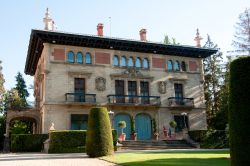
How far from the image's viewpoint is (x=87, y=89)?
32.0m

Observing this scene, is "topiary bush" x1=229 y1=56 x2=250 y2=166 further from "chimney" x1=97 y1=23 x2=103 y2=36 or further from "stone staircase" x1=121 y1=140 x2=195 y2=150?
"chimney" x1=97 y1=23 x2=103 y2=36

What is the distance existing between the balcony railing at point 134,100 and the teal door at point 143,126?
148 cm

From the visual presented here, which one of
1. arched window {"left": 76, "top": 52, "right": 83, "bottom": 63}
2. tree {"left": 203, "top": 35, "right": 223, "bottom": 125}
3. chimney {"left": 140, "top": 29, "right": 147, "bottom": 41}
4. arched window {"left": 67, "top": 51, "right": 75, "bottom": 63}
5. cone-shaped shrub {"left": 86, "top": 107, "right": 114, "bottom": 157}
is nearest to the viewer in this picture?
cone-shaped shrub {"left": 86, "top": 107, "right": 114, "bottom": 157}

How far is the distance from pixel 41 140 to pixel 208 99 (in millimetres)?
25498

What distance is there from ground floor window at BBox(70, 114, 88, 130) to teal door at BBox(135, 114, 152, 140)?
5512 millimetres

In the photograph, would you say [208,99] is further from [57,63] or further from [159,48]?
[57,63]

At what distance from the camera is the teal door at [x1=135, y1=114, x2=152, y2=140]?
33750mm

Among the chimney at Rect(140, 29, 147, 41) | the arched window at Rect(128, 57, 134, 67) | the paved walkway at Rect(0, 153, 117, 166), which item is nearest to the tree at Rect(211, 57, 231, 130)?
the chimney at Rect(140, 29, 147, 41)

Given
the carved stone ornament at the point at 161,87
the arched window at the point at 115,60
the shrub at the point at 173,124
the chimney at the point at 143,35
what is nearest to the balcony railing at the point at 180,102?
the carved stone ornament at the point at 161,87

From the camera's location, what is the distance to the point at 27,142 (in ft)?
90.8

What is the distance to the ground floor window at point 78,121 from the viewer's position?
31.1m

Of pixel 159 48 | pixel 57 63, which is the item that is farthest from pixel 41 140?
pixel 159 48

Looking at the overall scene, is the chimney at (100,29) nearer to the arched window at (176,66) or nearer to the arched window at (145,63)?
the arched window at (145,63)

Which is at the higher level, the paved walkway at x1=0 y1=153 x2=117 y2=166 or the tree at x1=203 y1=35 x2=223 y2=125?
the tree at x1=203 y1=35 x2=223 y2=125
